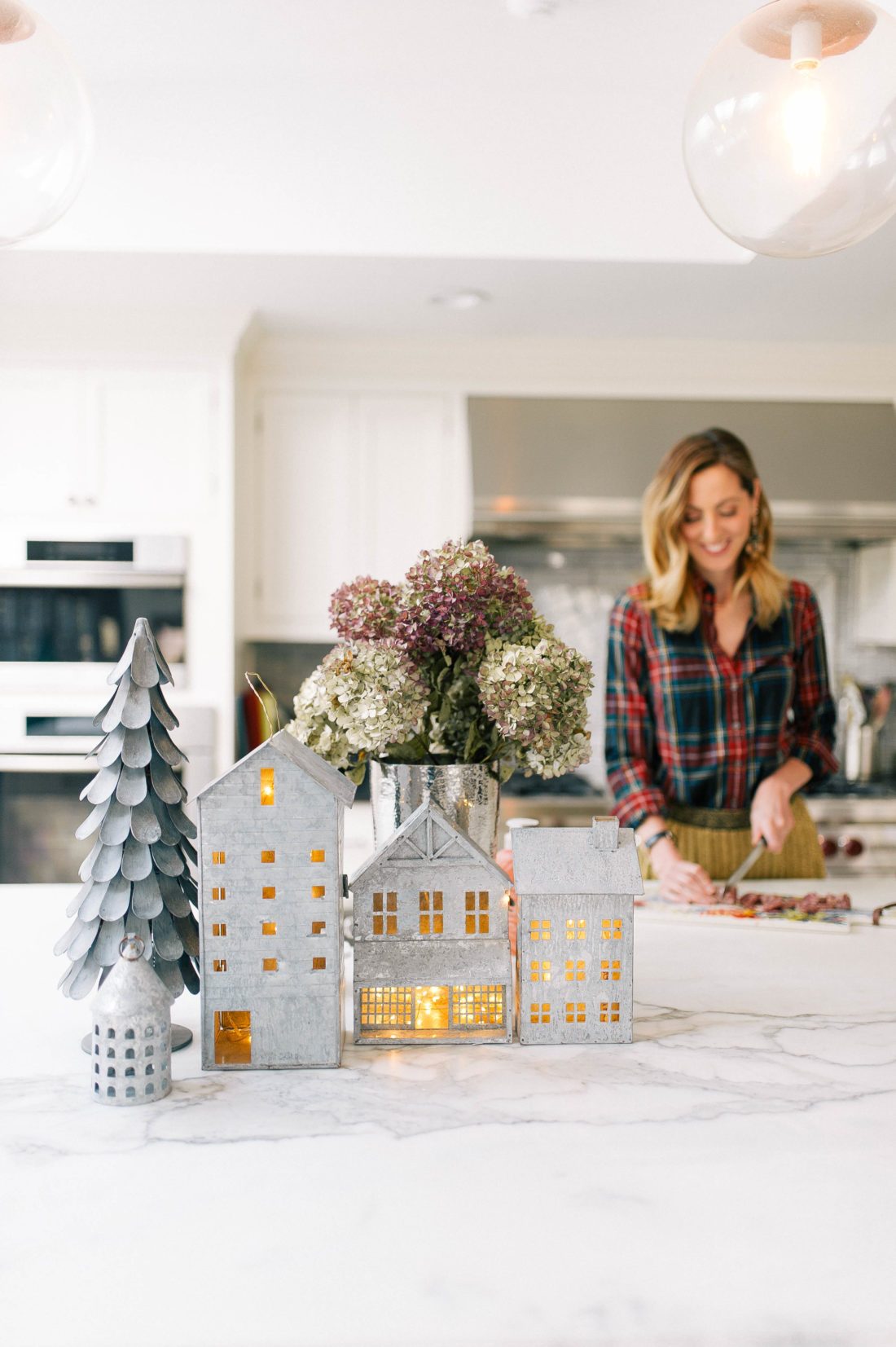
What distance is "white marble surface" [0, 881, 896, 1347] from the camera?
0.58 metres

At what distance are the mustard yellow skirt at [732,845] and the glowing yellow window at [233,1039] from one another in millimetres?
1236

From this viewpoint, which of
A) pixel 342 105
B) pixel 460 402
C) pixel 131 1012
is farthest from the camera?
pixel 460 402

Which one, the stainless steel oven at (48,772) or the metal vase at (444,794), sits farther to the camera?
the stainless steel oven at (48,772)

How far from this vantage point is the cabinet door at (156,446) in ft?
10.0

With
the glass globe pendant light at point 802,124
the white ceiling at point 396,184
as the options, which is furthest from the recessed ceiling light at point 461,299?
the glass globe pendant light at point 802,124

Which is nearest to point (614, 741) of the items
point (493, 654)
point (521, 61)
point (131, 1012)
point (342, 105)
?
point (493, 654)

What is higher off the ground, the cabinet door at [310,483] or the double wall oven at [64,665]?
the cabinet door at [310,483]

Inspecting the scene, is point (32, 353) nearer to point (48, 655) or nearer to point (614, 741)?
point (48, 655)

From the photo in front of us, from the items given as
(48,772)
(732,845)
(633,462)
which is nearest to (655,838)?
(732,845)

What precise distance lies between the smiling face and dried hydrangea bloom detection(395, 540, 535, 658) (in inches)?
41.2

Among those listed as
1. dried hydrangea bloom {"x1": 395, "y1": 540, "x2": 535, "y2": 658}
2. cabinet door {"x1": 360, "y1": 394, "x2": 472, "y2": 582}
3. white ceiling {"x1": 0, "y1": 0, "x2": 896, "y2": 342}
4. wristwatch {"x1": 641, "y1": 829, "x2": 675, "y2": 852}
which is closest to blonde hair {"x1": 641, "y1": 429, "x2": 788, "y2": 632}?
wristwatch {"x1": 641, "y1": 829, "x2": 675, "y2": 852}

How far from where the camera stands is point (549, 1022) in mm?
956

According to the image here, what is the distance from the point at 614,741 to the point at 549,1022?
105 centimetres

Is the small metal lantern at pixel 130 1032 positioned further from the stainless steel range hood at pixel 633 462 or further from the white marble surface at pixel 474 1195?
the stainless steel range hood at pixel 633 462
